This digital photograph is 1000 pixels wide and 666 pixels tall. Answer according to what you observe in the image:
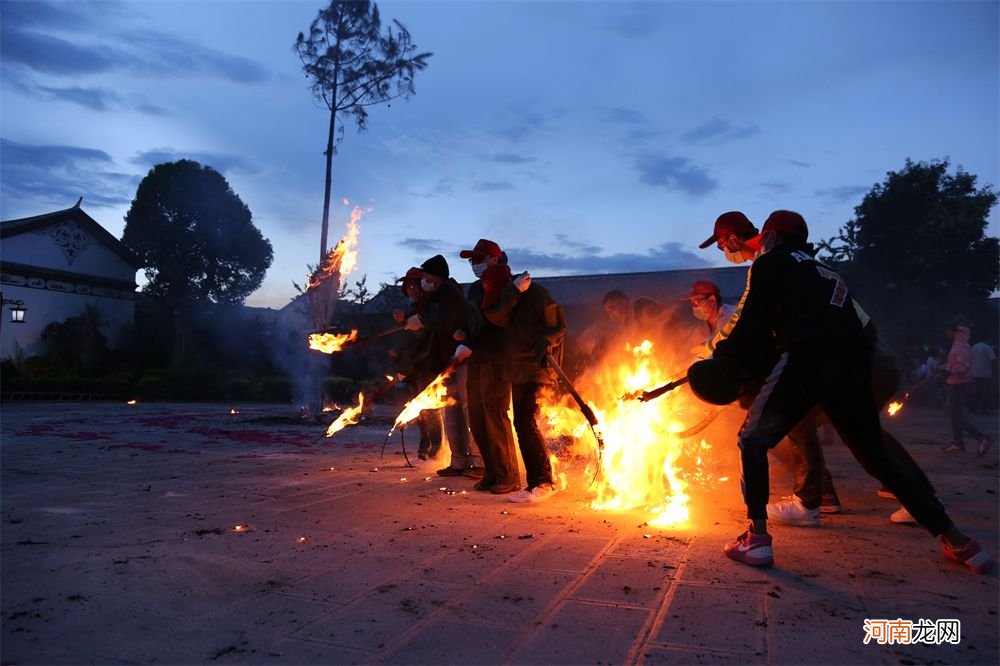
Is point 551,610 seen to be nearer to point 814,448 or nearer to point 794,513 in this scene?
point 794,513

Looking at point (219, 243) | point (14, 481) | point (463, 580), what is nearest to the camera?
point (463, 580)

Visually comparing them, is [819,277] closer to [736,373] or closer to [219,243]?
[736,373]

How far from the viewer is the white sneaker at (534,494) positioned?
5.64m

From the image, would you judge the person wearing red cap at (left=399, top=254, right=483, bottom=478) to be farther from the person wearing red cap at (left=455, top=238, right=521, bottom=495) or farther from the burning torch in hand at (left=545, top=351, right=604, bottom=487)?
A: the burning torch in hand at (left=545, top=351, right=604, bottom=487)

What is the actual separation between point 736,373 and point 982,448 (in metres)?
6.74

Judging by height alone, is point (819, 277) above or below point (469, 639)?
above

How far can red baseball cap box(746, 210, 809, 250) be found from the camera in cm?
413

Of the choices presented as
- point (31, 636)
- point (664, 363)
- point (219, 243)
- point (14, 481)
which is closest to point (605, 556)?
point (31, 636)

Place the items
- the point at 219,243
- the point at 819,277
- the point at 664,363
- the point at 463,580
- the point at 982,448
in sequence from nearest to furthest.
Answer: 1. the point at 463,580
2. the point at 819,277
3. the point at 664,363
4. the point at 982,448
5. the point at 219,243

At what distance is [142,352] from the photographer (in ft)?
101

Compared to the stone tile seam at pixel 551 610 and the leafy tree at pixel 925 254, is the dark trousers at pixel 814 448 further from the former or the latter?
the leafy tree at pixel 925 254

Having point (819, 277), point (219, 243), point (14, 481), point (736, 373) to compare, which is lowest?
point (14, 481)

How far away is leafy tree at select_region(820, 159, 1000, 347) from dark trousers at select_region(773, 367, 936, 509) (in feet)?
66.1

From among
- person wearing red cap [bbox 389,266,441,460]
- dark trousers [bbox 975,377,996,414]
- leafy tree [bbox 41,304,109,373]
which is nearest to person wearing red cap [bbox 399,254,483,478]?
person wearing red cap [bbox 389,266,441,460]
